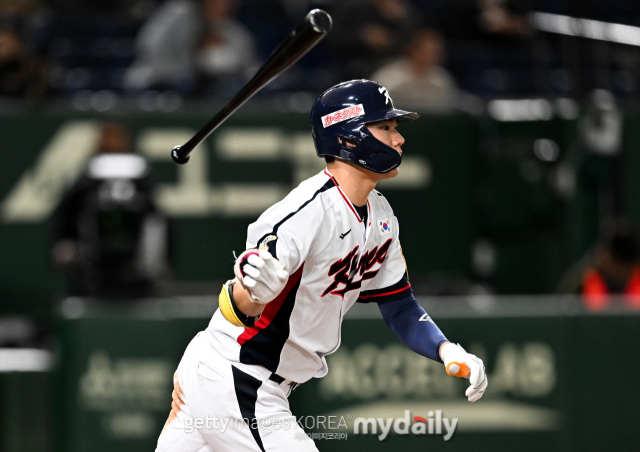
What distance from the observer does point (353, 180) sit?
3312 millimetres

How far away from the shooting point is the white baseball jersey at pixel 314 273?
10.3ft

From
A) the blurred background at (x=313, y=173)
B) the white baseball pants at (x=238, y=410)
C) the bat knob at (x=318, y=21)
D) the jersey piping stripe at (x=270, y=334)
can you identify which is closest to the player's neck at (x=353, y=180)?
the jersey piping stripe at (x=270, y=334)

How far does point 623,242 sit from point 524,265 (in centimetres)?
129

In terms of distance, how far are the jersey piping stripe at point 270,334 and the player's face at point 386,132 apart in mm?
574

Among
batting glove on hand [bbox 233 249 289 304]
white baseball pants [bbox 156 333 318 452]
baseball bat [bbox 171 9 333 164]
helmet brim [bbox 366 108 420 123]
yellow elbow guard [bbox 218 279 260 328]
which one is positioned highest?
baseball bat [bbox 171 9 333 164]

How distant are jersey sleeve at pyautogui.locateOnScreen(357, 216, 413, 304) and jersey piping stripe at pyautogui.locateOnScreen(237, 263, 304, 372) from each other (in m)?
0.39

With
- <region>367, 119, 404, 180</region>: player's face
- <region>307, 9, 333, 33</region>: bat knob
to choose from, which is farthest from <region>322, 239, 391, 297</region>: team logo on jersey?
<region>307, 9, 333, 33</region>: bat knob

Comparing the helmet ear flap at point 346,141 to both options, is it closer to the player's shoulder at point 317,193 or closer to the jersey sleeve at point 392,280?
the player's shoulder at point 317,193

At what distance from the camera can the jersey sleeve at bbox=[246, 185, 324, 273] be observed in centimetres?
306

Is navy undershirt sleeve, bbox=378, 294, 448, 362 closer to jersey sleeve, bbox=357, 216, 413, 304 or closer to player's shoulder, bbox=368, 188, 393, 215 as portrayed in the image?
jersey sleeve, bbox=357, 216, 413, 304

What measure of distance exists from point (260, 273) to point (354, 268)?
568mm

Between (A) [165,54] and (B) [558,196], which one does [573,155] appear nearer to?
(B) [558,196]

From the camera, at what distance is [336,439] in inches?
194

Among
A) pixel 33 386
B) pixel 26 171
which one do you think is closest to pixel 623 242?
pixel 33 386
